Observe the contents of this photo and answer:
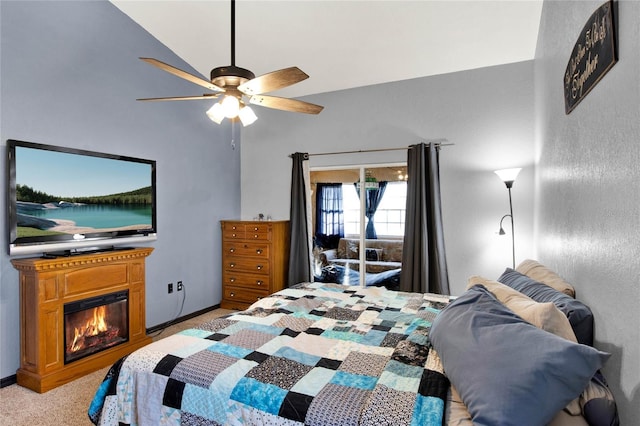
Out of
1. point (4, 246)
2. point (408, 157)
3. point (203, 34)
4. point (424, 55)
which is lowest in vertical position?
point (4, 246)

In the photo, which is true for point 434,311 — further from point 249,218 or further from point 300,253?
point 249,218

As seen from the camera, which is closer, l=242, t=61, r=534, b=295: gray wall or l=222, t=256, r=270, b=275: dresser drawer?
l=242, t=61, r=534, b=295: gray wall

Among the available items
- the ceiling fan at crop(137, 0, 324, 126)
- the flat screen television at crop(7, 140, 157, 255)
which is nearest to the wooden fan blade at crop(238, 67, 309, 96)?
the ceiling fan at crop(137, 0, 324, 126)

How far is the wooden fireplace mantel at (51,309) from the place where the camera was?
2.51m

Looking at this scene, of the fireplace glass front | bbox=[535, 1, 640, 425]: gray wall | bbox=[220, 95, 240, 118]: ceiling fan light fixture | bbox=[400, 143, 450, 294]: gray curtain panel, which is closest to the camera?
bbox=[535, 1, 640, 425]: gray wall

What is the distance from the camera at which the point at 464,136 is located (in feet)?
12.4

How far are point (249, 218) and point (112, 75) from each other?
246cm

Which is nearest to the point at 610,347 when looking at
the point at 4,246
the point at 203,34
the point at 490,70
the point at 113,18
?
the point at 490,70

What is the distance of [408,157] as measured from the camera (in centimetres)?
396

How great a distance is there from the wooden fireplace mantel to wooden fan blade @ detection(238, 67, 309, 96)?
1.97 metres

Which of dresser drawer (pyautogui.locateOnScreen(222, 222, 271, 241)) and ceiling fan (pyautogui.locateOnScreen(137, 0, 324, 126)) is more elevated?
ceiling fan (pyautogui.locateOnScreen(137, 0, 324, 126))

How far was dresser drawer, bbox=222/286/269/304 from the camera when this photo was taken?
14.5 ft

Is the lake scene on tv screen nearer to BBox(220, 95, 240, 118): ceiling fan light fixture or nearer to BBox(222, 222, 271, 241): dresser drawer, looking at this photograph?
BBox(222, 222, 271, 241): dresser drawer

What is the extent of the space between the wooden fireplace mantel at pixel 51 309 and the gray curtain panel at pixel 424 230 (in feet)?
10.1
